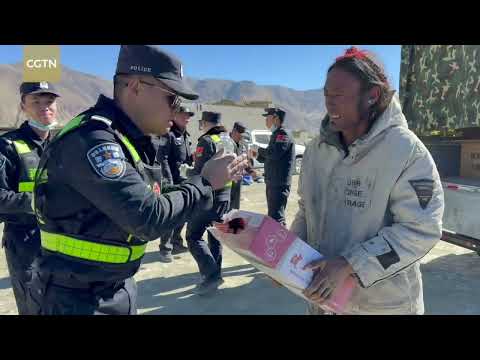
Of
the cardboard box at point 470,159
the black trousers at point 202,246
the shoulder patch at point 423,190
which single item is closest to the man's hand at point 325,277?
the shoulder patch at point 423,190

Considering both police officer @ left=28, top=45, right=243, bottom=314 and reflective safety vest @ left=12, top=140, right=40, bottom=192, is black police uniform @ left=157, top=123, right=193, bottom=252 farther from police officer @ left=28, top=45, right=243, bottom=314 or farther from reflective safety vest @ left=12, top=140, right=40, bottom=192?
police officer @ left=28, top=45, right=243, bottom=314

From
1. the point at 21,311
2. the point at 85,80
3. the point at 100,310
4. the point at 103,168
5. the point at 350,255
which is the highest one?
the point at 85,80

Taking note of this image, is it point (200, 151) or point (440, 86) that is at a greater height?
point (440, 86)

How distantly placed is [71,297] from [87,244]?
0.80 ft

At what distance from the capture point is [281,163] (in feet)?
17.6

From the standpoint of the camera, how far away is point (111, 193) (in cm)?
130

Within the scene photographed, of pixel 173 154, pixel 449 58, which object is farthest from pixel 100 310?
pixel 449 58

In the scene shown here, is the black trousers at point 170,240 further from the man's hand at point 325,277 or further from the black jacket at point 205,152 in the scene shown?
the man's hand at point 325,277

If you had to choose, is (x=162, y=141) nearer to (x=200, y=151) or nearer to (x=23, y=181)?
(x=200, y=151)

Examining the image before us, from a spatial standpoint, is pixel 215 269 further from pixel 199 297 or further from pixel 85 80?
pixel 85 80

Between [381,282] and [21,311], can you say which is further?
[21,311]

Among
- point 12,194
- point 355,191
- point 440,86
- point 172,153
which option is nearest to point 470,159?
point 440,86

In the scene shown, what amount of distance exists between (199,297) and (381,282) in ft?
9.48

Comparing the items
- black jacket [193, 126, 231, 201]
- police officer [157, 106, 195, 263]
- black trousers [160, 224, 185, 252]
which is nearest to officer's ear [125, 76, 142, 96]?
black jacket [193, 126, 231, 201]
